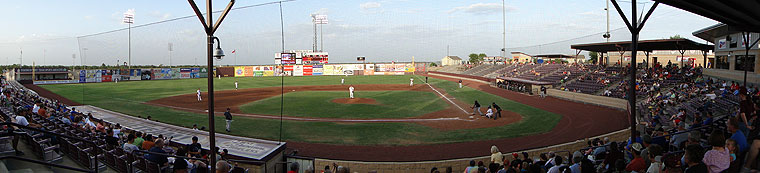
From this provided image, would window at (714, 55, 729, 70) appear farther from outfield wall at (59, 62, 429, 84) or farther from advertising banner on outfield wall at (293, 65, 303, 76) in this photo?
advertising banner on outfield wall at (293, 65, 303, 76)

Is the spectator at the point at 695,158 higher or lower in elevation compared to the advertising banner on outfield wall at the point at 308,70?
lower

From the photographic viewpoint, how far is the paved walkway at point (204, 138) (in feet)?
37.9

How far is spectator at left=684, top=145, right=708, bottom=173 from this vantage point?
443 cm

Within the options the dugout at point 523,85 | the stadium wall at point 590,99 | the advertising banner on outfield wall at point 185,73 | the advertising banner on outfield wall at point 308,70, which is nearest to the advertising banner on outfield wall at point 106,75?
the advertising banner on outfield wall at point 185,73

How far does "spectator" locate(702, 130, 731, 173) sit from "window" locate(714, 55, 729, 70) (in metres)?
27.8

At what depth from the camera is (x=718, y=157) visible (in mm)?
4605

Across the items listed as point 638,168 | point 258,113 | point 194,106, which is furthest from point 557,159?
point 194,106

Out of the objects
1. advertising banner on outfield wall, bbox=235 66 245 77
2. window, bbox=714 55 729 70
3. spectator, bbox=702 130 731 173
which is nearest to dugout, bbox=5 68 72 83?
advertising banner on outfield wall, bbox=235 66 245 77

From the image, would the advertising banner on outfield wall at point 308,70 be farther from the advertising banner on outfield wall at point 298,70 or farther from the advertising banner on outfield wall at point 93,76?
the advertising banner on outfield wall at point 93,76

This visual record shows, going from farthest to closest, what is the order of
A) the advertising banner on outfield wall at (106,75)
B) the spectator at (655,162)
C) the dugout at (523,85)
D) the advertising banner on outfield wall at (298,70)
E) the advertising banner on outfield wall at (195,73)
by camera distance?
the advertising banner on outfield wall at (298,70) < the advertising banner on outfield wall at (195,73) < the advertising banner on outfield wall at (106,75) < the dugout at (523,85) < the spectator at (655,162)

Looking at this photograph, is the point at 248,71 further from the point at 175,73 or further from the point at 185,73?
the point at 175,73

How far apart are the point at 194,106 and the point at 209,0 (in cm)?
2566

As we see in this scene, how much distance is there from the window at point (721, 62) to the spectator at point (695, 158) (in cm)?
2821

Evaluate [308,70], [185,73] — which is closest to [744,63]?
[308,70]
